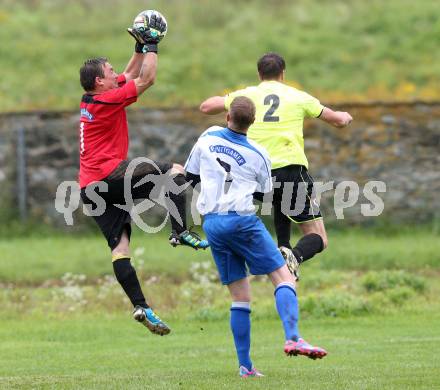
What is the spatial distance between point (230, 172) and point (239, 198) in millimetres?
248

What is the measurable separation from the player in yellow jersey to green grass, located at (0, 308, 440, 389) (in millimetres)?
1481

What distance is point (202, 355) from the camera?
45.3 ft

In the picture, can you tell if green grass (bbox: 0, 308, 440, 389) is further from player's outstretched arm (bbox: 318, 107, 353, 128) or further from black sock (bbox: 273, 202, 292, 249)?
player's outstretched arm (bbox: 318, 107, 353, 128)

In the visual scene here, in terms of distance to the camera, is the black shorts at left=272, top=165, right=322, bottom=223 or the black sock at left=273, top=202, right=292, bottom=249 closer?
the black shorts at left=272, top=165, right=322, bottom=223

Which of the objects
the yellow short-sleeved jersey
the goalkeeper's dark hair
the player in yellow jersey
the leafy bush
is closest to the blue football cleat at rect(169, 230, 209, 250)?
the player in yellow jersey

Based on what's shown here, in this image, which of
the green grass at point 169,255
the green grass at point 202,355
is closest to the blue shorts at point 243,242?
the green grass at point 202,355

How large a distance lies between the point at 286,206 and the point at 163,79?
1469 cm

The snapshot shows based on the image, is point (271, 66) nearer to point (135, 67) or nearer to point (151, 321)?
point (135, 67)

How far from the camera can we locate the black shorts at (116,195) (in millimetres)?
11578

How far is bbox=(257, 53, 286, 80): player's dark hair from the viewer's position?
12141 millimetres

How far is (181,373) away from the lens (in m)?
12.0

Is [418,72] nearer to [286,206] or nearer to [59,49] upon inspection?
[59,49]

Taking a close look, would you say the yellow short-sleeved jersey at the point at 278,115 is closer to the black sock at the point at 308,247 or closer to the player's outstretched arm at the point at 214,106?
the player's outstretched arm at the point at 214,106

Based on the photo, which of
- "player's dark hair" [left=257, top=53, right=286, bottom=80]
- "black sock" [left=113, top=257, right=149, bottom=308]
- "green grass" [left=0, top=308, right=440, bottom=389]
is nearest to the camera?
"green grass" [left=0, top=308, right=440, bottom=389]
